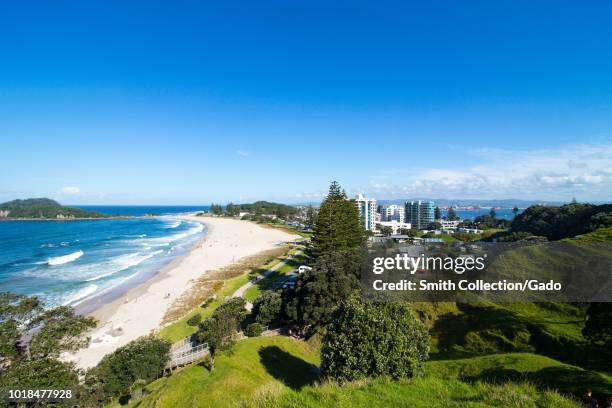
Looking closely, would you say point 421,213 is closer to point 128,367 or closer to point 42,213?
point 128,367

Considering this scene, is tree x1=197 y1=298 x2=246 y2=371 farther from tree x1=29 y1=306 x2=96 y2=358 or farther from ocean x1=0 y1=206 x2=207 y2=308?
ocean x1=0 y1=206 x2=207 y2=308

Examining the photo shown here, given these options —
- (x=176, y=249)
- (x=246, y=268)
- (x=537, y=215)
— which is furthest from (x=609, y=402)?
(x=537, y=215)

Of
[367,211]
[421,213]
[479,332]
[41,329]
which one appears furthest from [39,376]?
[421,213]

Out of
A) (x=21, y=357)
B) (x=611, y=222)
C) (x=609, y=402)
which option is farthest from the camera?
(x=611, y=222)

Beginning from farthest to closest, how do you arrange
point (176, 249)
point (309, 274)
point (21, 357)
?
1. point (176, 249)
2. point (309, 274)
3. point (21, 357)

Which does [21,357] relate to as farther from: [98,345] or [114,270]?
[114,270]

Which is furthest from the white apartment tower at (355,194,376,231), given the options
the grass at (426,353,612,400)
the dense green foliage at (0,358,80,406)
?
the dense green foliage at (0,358,80,406)
